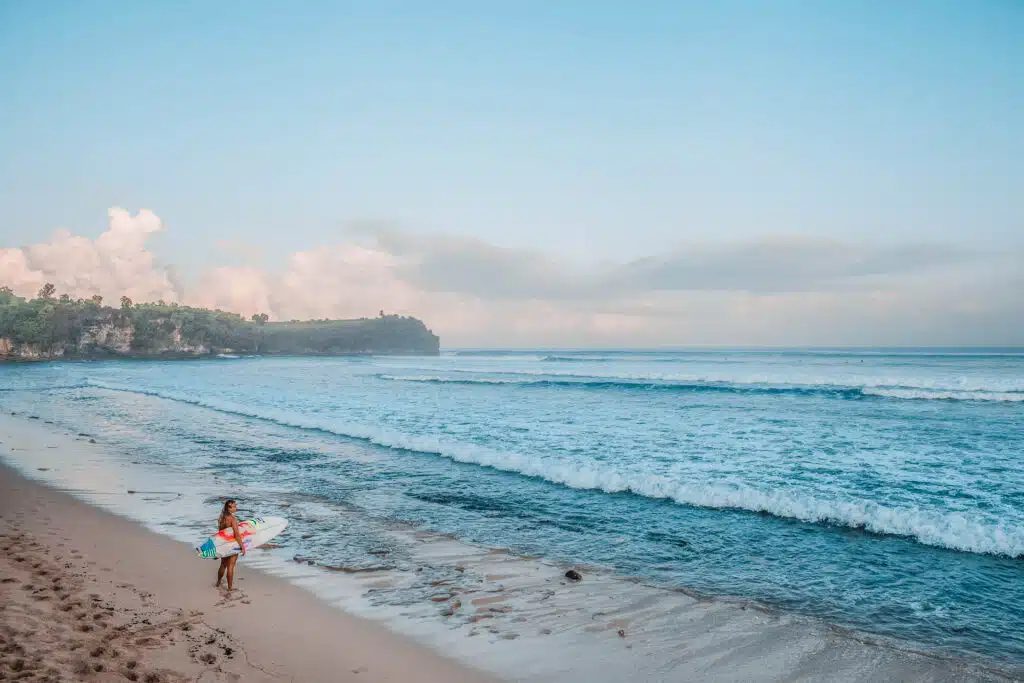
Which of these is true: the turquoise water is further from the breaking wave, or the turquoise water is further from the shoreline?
the breaking wave

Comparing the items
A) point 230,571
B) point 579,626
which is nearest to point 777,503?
point 579,626

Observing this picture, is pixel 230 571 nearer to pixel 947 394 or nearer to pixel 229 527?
pixel 229 527

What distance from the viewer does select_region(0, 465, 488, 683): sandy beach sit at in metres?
4.80

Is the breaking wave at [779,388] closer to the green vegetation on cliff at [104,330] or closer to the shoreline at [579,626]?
the shoreline at [579,626]

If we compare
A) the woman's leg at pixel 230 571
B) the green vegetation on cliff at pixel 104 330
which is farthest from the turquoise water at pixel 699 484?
the green vegetation on cliff at pixel 104 330

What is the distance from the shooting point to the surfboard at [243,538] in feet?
22.6

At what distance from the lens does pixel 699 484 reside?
12359 mm

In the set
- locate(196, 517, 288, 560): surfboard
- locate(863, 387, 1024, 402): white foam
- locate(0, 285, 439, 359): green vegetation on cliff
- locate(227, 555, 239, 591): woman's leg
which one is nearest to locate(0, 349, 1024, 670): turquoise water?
locate(196, 517, 288, 560): surfboard

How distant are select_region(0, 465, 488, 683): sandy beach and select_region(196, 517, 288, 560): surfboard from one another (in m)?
0.42

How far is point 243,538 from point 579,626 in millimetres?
4442

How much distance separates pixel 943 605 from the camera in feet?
22.5

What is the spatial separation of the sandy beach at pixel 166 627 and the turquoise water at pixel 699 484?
6.33 feet

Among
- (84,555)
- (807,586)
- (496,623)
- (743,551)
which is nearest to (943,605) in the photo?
(807,586)

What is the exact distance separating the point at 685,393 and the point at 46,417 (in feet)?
107
